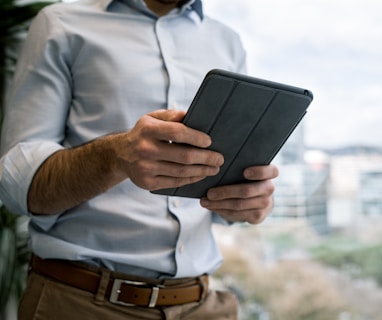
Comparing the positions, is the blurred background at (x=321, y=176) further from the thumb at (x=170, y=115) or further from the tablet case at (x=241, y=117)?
the thumb at (x=170, y=115)

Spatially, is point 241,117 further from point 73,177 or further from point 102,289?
point 102,289

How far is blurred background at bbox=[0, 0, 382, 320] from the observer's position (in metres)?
2.27

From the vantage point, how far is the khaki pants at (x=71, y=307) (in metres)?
1.12

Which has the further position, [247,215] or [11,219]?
[11,219]

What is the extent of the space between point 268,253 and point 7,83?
1.29 metres

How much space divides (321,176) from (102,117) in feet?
4.52

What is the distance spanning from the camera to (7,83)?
1.89 meters

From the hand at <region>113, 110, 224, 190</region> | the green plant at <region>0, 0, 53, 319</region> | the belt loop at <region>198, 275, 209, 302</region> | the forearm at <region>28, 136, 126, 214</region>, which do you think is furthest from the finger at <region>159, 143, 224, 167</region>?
the green plant at <region>0, 0, 53, 319</region>

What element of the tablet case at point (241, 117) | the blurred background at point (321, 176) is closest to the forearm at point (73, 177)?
the tablet case at point (241, 117)

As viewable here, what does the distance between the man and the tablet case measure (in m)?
0.04

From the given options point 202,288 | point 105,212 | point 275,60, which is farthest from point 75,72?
point 275,60

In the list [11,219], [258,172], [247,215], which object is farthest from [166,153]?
[11,219]

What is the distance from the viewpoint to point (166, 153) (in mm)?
825

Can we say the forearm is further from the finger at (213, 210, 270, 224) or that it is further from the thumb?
the finger at (213, 210, 270, 224)
